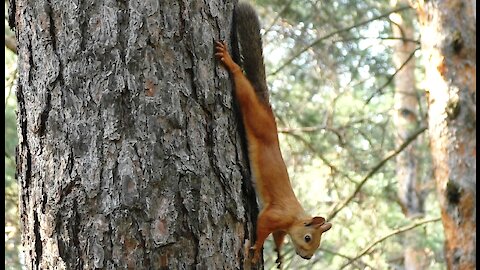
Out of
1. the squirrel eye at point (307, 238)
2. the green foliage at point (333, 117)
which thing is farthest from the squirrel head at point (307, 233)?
the green foliage at point (333, 117)

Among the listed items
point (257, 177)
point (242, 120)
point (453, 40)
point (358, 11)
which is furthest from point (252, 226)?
point (358, 11)

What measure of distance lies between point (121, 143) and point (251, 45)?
0.63 m

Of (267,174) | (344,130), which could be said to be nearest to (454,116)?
(267,174)

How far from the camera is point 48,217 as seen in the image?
1680 mm

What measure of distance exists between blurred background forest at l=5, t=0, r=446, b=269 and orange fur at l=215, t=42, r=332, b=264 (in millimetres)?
3011

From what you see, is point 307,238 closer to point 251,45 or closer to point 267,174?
point 267,174

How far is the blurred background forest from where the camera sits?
6.71 metres

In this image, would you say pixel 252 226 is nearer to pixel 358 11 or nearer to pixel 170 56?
pixel 170 56

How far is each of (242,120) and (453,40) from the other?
8.57 feet

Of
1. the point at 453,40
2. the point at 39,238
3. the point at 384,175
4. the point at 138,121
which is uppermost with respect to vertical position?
the point at 384,175

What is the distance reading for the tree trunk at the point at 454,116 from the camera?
4.04 meters

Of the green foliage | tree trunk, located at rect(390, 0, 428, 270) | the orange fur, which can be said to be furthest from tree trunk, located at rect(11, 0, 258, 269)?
tree trunk, located at rect(390, 0, 428, 270)

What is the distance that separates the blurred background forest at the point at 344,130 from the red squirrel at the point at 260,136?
328 centimetres

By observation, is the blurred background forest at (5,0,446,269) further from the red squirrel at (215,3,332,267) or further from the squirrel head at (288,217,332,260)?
the red squirrel at (215,3,332,267)
